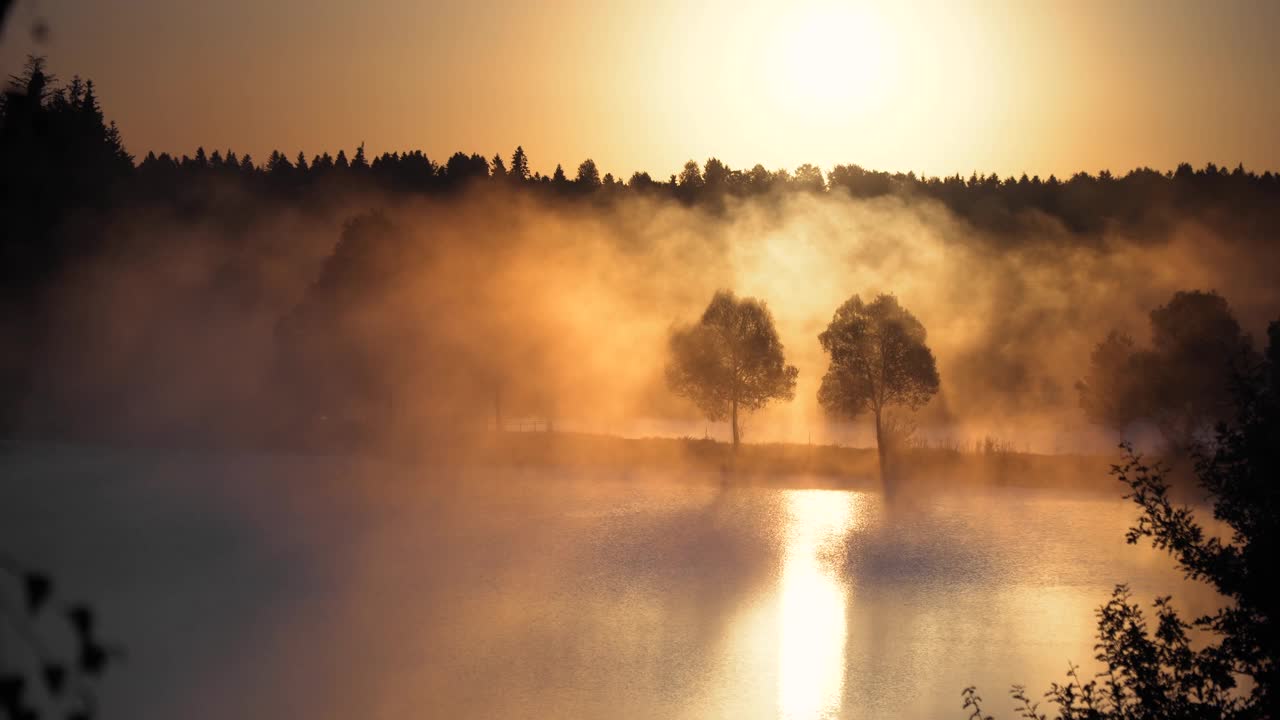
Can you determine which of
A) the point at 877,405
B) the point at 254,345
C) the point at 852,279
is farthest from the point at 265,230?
the point at 877,405

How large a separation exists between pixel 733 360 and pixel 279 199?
4294 inches

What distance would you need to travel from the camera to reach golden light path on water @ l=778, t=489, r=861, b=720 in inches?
1430

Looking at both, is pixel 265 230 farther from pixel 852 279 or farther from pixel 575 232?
pixel 852 279

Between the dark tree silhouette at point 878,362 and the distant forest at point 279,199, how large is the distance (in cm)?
3412

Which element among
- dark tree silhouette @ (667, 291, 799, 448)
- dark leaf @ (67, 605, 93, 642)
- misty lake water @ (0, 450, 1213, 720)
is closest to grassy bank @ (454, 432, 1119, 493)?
misty lake water @ (0, 450, 1213, 720)

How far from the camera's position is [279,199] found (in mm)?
167375

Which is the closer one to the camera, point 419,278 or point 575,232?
point 419,278

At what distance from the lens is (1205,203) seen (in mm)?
181250

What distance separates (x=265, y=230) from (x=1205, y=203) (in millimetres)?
160368

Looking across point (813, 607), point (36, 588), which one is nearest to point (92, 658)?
point (36, 588)

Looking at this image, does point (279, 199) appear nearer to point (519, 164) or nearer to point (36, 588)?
point (519, 164)

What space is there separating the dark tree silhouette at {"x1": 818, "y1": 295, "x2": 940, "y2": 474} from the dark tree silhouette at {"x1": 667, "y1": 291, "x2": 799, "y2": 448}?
499cm

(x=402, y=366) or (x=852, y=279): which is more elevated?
(x=852, y=279)

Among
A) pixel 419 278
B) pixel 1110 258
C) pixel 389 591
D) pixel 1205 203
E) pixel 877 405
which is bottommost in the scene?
pixel 389 591
